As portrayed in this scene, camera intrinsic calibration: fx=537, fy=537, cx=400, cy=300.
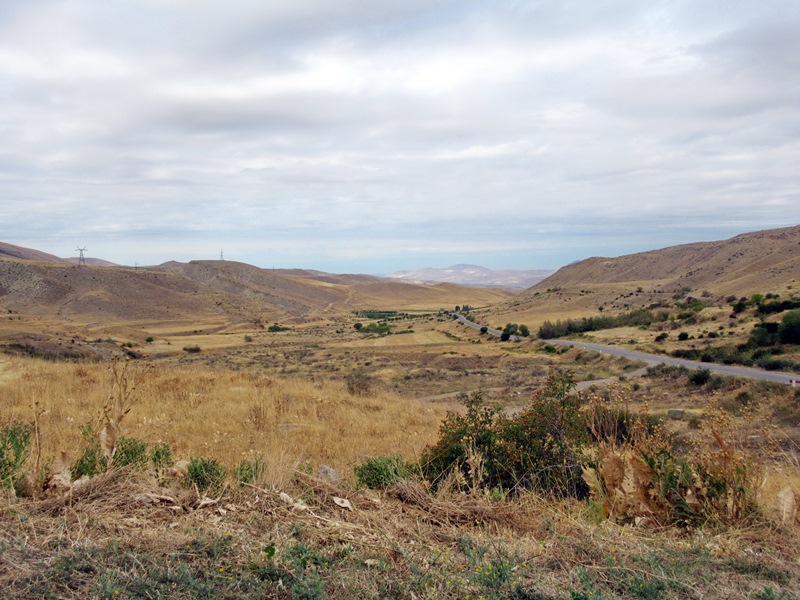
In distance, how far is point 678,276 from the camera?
11656cm

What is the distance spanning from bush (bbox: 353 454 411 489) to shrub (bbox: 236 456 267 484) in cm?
103

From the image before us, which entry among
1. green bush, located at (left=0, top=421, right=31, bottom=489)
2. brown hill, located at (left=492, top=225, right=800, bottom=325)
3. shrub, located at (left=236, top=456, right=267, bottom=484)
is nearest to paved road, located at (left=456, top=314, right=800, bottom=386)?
brown hill, located at (left=492, top=225, right=800, bottom=325)

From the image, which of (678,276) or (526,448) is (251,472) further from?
(678,276)

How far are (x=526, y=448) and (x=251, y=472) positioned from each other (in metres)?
3.15

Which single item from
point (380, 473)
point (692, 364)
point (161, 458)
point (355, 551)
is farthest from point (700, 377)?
point (355, 551)

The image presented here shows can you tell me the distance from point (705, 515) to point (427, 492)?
2.51 m

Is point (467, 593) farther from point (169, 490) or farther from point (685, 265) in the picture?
point (685, 265)

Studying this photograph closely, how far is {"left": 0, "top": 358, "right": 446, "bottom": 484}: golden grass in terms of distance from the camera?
7.83m

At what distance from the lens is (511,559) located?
3846 mm

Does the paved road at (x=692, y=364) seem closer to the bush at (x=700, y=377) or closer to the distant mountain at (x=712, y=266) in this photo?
the bush at (x=700, y=377)

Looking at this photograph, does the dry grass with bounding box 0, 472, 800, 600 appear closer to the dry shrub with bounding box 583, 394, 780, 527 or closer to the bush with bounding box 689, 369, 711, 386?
the dry shrub with bounding box 583, 394, 780, 527

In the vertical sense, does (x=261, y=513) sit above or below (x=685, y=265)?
below

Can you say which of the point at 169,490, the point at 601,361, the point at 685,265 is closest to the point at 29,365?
A: the point at 169,490

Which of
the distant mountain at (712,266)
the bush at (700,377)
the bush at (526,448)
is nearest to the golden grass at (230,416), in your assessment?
the bush at (526,448)
